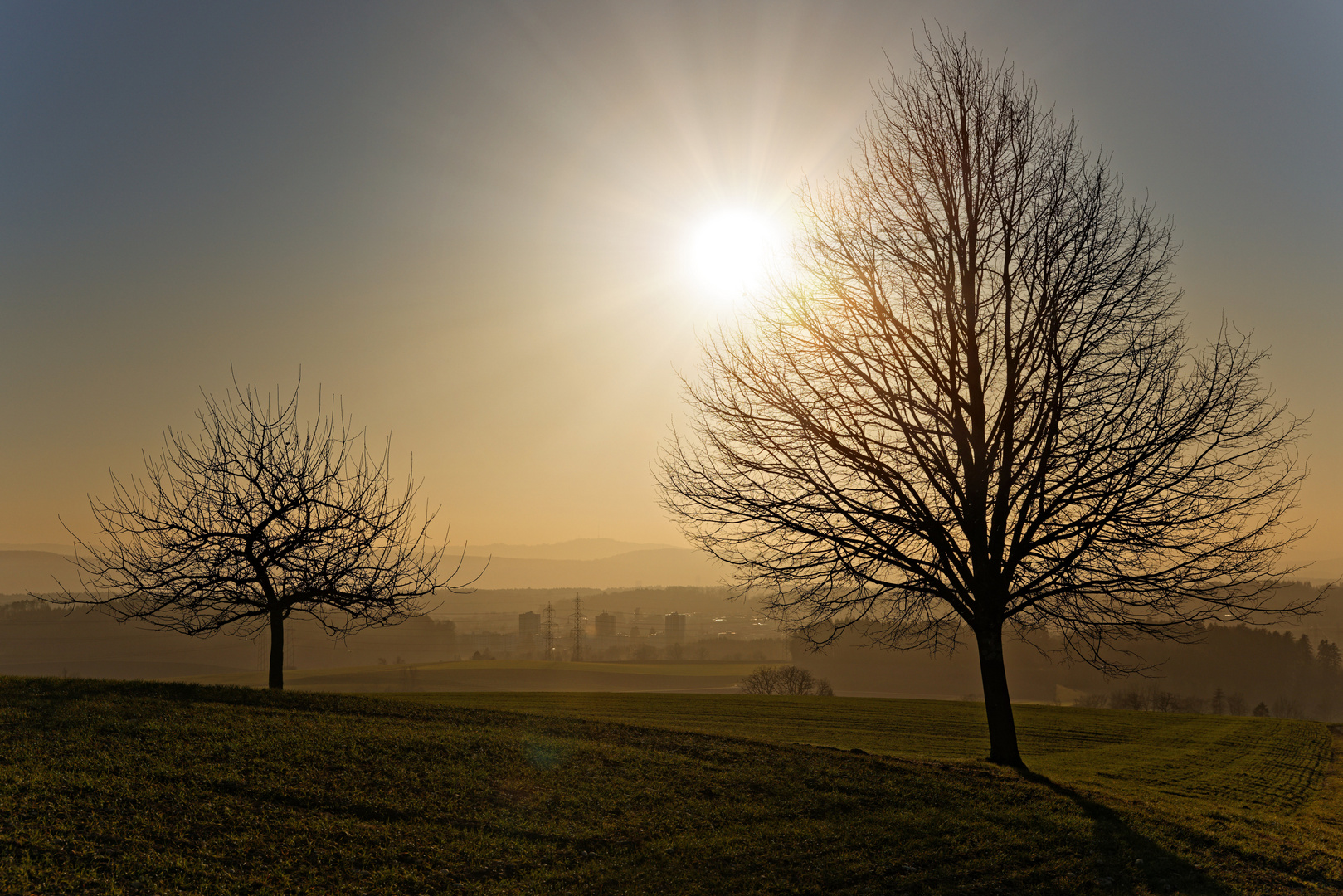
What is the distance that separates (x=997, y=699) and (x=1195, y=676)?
9609cm

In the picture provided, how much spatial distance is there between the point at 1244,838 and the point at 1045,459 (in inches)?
240

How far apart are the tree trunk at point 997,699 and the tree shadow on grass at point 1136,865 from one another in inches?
129

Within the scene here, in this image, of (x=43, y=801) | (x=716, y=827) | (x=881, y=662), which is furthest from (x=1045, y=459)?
(x=881, y=662)

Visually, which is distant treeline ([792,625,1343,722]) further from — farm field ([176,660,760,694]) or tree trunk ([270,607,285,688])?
tree trunk ([270,607,285,688])

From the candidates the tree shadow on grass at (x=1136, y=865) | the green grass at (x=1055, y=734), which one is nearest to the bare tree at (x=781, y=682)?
the green grass at (x=1055, y=734)

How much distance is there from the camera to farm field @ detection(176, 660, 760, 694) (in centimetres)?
7206

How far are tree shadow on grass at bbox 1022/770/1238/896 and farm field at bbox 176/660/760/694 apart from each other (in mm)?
62655

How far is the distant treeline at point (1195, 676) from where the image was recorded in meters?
83.2

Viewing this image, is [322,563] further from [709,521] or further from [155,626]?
[709,521]

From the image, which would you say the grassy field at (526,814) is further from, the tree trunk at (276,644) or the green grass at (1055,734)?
the green grass at (1055,734)

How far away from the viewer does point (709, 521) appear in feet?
46.5

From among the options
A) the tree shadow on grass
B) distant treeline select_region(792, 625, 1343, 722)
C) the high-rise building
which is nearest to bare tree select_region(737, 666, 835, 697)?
distant treeline select_region(792, 625, 1343, 722)

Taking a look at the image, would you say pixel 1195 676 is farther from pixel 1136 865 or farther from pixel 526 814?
pixel 526 814

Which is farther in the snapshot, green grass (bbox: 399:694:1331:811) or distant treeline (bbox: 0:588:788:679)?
distant treeline (bbox: 0:588:788:679)
